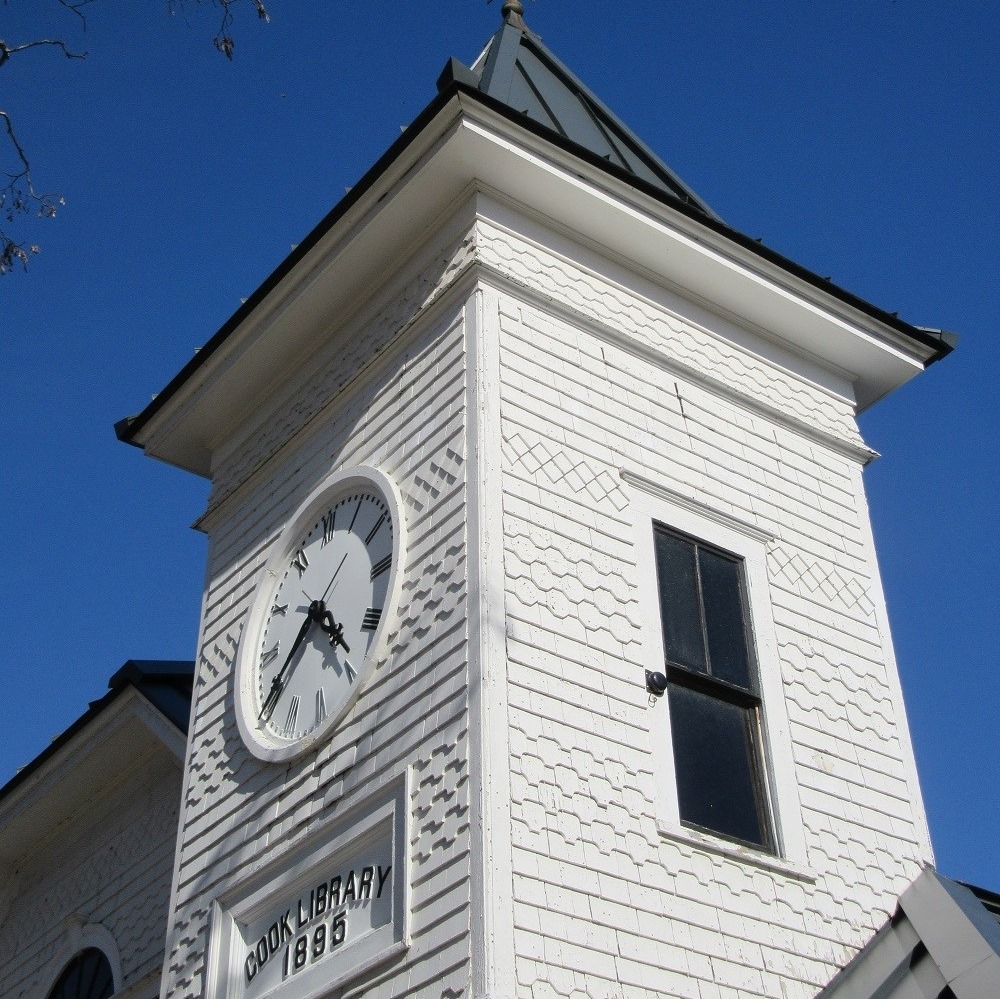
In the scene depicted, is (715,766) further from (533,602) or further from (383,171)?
(383,171)

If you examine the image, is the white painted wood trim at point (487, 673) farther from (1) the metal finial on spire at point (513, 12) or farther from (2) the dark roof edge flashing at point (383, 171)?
(1) the metal finial on spire at point (513, 12)

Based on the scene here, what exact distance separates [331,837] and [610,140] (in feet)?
20.7

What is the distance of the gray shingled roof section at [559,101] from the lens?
460 inches

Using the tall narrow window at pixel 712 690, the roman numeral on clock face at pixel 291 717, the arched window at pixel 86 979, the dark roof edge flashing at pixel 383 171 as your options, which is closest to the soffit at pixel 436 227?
the dark roof edge flashing at pixel 383 171

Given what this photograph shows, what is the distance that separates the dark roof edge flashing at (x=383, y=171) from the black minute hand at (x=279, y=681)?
2627mm

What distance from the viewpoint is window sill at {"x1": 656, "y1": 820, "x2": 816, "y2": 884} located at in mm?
8297

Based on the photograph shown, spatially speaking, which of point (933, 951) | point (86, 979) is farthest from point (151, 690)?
point (933, 951)

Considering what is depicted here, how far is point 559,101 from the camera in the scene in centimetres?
1220

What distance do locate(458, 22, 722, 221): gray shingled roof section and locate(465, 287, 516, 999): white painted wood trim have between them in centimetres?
259

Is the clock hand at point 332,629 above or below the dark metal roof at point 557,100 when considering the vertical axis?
below

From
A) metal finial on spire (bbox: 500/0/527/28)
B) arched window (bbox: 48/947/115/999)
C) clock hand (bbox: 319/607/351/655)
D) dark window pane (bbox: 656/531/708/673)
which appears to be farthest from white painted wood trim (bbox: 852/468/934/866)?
arched window (bbox: 48/947/115/999)

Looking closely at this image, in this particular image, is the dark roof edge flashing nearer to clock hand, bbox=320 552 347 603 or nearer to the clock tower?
the clock tower

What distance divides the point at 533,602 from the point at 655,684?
2.87 feet

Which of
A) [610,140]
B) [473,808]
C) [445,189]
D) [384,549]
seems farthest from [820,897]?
[610,140]
